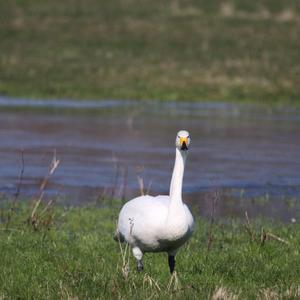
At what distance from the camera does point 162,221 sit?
9.86m

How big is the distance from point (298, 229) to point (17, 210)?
371 centimetres

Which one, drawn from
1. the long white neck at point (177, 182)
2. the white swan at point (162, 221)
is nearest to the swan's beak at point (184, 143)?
the white swan at point (162, 221)

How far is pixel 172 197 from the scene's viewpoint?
982cm

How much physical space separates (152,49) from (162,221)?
108ft

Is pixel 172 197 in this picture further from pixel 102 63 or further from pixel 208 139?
pixel 102 63

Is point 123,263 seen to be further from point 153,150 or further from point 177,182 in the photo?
point 153,150

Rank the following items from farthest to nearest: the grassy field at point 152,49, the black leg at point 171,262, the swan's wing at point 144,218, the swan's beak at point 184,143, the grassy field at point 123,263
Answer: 1. the grassy field at point 152,49
2. the black leg at point 171,262
3. the swan's beak at point 184,143
4. the swan's wing at point 144,218
5. the grassy field at point 123,263

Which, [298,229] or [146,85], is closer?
[298,229]

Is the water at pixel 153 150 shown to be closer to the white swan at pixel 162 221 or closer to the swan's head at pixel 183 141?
the white swan at pixel 162 221

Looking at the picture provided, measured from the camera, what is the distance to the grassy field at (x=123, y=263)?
8.93 m

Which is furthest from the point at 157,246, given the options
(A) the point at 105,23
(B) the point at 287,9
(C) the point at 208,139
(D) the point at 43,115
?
(B) the point at 287,9

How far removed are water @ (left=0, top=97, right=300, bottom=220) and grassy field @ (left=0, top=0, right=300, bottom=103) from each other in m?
2.48

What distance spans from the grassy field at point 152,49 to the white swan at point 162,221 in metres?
23.9

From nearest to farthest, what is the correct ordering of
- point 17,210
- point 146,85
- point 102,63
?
point 17,210 < point 146,85 < point 102,63
